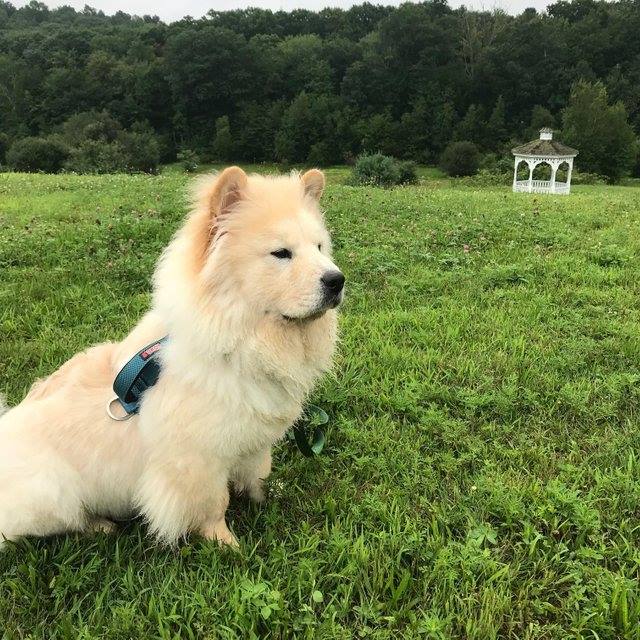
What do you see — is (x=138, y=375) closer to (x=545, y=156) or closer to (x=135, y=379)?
(x=135, y=379)

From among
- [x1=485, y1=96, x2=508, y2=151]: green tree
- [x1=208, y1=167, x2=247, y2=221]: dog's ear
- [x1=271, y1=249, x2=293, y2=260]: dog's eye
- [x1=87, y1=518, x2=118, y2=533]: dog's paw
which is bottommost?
[x1=87, y1=518, x2=118, y2=533]: dog's paw

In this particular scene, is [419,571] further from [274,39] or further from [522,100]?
[274,39]

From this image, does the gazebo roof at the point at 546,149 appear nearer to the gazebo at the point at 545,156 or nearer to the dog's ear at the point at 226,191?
the gazebo at the point at 545,156

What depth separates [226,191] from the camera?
6.68 feet

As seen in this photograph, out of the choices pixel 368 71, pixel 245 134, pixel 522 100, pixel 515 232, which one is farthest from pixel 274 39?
pixel 515 232

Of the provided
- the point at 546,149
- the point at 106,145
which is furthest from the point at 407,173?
the point at 106,145

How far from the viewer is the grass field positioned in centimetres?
199

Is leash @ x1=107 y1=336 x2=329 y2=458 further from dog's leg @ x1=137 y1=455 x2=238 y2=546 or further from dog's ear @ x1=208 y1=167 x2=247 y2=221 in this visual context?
dog's ear @ x1=208 y1=167 x2=247 y2=221

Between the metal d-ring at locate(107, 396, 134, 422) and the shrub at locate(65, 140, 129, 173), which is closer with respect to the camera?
the metal d-ring at locate(107, 396, 134, 422)

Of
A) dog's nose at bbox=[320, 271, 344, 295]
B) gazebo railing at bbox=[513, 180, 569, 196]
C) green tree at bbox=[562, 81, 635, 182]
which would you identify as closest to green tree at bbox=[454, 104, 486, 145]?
green tree at bbox=[562, 81, 635, 182]

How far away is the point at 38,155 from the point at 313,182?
39.3 metres

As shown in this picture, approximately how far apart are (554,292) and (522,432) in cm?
234

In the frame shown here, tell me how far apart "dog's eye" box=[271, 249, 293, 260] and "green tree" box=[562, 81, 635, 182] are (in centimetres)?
3813

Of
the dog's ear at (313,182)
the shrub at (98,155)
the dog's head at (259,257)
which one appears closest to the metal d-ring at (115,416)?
the dog's head at (259,257)
